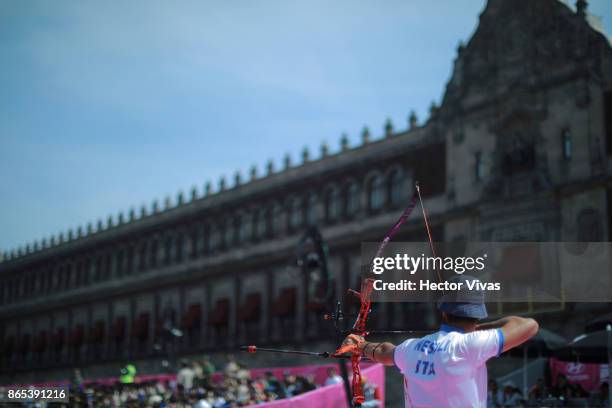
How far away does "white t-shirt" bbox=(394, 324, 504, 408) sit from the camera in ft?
14.6

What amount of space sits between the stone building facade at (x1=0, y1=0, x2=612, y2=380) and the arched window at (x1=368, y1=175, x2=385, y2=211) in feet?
0.23

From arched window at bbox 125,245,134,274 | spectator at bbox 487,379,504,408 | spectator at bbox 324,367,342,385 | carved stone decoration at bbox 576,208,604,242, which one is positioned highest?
arched window at bbox 125,245,134,274

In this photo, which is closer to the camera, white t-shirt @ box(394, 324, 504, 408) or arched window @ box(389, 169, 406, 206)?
white t-shirt @ box(394, 324, 504, 408)

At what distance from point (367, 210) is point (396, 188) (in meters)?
2.02

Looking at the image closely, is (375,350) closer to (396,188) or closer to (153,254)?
(396,188)

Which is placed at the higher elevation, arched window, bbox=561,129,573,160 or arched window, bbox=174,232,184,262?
arched window, bbox=561,129,573,160

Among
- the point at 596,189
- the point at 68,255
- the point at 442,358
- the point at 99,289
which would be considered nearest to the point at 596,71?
the point at 596,189

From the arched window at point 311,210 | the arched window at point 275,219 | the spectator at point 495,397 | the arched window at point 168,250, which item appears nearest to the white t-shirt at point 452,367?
the spectator at point 495,397

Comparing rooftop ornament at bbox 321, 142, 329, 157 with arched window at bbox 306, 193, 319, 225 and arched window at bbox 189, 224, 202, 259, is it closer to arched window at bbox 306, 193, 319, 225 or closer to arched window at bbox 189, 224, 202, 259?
arched window at bbox 306, 193, 319, 225

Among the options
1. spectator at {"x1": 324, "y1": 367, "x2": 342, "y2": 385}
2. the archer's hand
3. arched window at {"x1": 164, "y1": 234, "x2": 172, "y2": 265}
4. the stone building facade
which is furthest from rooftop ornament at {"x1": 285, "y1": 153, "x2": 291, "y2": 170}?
the archer's hand

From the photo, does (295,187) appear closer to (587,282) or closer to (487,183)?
(487,183)

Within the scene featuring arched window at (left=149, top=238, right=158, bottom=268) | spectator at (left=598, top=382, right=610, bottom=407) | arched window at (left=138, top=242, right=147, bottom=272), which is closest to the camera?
spectator at (left=598, top=382, right=610, bottom=407)

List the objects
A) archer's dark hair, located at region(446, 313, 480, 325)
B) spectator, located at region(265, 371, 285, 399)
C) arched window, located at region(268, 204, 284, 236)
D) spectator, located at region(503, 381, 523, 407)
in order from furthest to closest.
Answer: arched window, located at region(268, 204, 284, 236)
spectator, located at region(265, 371, 285, 399)
spectator, located at region(503, 381, 523, 407)
archer's dark hair, located at region(446, 313, 480, 325)

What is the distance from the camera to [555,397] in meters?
17.8
